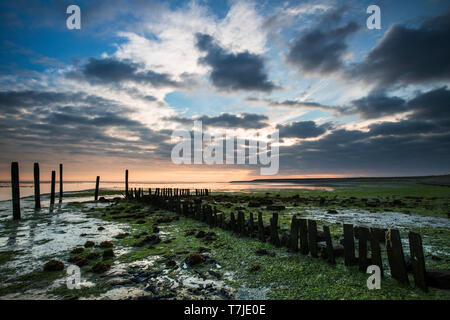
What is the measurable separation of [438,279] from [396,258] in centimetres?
78

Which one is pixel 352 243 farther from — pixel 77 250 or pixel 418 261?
pixel 77 250

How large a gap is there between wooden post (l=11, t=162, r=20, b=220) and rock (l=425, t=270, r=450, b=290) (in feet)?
76.4

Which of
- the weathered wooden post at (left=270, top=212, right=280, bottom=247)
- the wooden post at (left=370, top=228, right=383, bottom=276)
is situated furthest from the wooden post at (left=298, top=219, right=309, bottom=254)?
the wooden post at (left=370, top=228, right=383, bottom=276)

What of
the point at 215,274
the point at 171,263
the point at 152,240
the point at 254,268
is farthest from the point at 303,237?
the point at 152,240

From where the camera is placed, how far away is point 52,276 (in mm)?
6188

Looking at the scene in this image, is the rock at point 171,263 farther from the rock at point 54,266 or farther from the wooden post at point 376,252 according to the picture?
the wooden post at point 376,252

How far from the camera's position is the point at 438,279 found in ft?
15.5

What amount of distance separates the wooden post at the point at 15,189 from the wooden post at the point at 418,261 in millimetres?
22992

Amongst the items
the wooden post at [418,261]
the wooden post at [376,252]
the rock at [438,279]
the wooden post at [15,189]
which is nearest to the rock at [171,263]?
the wooden post at [376,252]

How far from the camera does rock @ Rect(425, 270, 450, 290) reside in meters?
4.64

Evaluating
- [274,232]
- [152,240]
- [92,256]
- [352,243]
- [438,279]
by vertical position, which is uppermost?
[352,243]

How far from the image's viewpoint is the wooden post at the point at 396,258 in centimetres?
494
